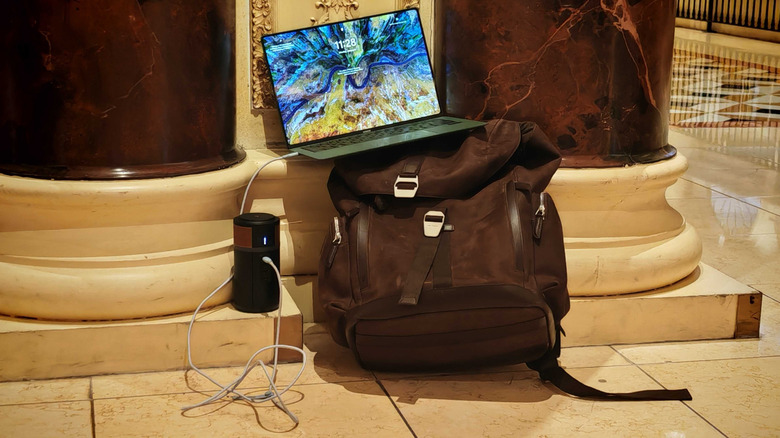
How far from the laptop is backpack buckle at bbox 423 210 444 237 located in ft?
1.05

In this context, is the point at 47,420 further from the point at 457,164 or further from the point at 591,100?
the point at 591,100

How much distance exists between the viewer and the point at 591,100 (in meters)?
2.85

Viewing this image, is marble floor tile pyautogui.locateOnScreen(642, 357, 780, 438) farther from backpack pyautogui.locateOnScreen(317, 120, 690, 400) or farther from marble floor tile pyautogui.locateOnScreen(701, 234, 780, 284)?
marble floor tile pyautogui.locateOnScreen(701, 234, 780, 284)

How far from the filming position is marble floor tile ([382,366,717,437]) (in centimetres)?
233

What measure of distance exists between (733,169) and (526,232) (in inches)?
123

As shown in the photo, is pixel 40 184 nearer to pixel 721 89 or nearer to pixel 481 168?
pixel 481 168

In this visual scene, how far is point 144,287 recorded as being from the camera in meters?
2.59

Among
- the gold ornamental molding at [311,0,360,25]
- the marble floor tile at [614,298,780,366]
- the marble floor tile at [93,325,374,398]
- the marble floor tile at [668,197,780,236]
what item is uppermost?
the gold ornamental molding at [311,0,360,25]

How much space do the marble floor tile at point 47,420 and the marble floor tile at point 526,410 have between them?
76 cm

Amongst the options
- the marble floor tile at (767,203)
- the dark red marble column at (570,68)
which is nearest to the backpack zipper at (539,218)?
the dark red marble column at (570,68)

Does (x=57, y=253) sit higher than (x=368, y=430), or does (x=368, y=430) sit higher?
(x=57, y=253)

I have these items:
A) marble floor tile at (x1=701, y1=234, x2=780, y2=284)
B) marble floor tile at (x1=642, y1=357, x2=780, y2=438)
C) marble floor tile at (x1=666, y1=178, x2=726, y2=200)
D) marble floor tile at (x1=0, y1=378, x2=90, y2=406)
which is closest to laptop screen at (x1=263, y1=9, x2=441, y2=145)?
marble floor tile at (x1=0, y1=378, x2=90, y2=406)

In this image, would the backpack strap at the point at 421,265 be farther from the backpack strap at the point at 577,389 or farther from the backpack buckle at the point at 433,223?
the backpack strap at the point at 577,389

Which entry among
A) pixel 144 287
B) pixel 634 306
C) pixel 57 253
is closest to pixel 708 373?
pixel 634 306
